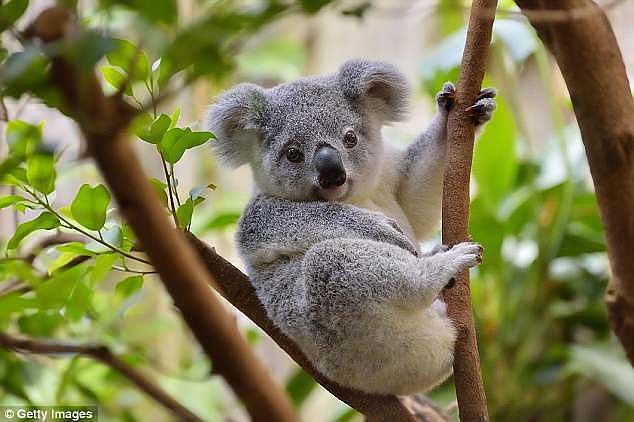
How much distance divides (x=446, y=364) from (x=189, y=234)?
0.79 metres

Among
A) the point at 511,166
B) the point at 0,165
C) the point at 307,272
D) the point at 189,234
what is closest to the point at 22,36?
the point at 0,165

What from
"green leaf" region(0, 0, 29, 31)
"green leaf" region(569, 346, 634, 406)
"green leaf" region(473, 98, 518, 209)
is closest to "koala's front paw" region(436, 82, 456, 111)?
"green leaf" region(0, 0, 29, 31)

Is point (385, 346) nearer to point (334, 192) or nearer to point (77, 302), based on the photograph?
point (334, 192)

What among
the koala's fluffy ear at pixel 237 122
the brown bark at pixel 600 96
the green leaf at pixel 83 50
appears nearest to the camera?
the green leaf at pixel 83 50

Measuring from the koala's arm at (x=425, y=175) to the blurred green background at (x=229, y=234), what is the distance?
29cm

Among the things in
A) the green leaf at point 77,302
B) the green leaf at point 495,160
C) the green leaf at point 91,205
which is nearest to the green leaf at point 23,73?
the green leaf at point 91,205

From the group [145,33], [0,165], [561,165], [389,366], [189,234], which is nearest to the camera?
[145,33]

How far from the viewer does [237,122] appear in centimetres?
252

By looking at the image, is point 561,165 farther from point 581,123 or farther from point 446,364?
point 581,123

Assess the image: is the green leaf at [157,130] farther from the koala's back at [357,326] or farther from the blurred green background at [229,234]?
the koala's back at [357,326]

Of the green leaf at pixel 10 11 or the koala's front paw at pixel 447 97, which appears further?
the koala's front paw at pixel 447 97

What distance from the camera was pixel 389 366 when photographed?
2021 millimetres

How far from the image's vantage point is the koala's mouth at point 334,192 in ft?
7.69

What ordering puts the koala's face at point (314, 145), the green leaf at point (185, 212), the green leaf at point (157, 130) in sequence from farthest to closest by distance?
the koala's face at point (314, 145), the green leaf at point (185, 212), the green leaf at point (157, 130)
